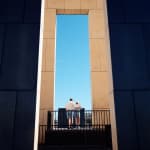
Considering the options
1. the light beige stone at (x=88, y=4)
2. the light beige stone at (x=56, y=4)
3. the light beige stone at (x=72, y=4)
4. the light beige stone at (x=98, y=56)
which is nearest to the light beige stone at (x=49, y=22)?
the light beige stone at (x=56, y=4)

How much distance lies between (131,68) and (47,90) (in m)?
7.50

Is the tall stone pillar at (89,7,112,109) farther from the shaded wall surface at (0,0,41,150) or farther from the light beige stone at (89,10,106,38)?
the shaded wall surface at (0,0,41,150)

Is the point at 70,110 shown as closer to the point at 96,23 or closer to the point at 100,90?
the point at 100,90

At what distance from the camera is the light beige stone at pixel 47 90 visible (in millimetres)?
11320

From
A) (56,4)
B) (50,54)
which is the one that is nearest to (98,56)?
(50,54)

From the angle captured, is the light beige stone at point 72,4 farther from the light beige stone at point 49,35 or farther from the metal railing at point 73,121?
the metal railing at point 73,121

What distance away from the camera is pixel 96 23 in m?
12.8

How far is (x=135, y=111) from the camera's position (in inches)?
171

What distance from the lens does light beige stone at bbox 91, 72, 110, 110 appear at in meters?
11.5

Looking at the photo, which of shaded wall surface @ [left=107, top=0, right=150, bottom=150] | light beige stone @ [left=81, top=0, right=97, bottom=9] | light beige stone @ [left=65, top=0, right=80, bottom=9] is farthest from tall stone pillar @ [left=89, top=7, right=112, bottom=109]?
shaded wall surface @ [left=107, top=0, right=150, bottom=150]

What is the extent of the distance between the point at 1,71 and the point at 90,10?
380 inches

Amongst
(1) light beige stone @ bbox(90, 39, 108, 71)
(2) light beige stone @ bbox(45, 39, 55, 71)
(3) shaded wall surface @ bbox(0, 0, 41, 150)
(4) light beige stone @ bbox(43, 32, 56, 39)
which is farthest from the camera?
(4) light beige stone @ bbox(43, 32, 56, 39)

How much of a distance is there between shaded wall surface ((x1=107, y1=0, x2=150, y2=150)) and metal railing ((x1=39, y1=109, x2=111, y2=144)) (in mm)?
4776

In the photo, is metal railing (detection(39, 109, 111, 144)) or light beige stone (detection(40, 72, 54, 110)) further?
light beige stone (detection(40, 72, 54, 110))
